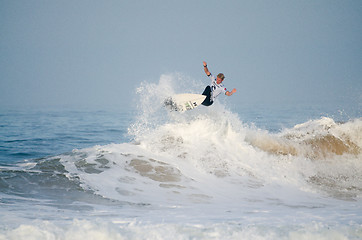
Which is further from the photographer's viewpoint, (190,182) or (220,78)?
(220,78)

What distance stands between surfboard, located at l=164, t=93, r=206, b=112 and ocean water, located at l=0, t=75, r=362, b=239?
46 centimetres

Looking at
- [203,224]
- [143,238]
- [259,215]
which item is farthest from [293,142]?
[143,238]

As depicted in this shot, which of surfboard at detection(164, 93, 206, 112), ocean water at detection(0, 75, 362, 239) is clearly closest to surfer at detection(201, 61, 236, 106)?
surfboard at detection(164, 93, 206, 112)

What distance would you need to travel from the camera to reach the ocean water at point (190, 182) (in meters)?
4.32

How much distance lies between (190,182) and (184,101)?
4.34 metres

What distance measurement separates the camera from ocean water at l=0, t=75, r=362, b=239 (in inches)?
170

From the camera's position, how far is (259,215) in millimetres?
5367

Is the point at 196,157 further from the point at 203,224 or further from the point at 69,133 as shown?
the point at 69,133

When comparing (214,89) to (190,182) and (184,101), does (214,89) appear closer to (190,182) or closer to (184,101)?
(184,101)

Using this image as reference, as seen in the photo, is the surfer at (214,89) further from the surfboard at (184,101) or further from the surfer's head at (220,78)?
the surfboard at (184,101)

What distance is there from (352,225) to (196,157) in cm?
531

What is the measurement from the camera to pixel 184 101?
38.0ft

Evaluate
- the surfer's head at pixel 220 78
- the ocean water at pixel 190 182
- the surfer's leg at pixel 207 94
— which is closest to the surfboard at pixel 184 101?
the surfer's leg at pixel 207 94

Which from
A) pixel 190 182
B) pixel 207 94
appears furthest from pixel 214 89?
pixel 190 182
